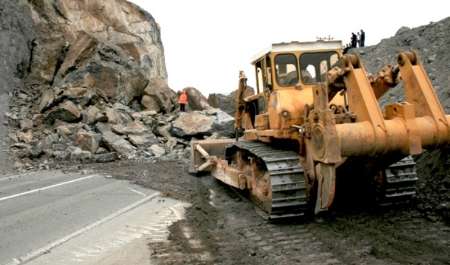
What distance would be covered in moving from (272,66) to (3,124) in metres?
18.8

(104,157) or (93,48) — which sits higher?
(93,48)

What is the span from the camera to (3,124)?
2400 centimetres

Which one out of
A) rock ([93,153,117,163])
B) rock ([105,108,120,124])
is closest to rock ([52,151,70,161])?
rock ([93,153,117,163])

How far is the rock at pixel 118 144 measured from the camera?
21.2m

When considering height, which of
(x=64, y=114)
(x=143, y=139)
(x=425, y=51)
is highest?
(x=425, y=51)

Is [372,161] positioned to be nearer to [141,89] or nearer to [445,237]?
[445,237]

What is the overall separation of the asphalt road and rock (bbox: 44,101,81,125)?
919cm

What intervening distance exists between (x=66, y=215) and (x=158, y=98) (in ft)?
68.2

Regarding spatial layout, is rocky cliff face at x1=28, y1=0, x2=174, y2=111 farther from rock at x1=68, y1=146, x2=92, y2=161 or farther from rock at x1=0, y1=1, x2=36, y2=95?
rock at x1=68, y1=146, x2=92, y2=161

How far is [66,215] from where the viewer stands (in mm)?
9203

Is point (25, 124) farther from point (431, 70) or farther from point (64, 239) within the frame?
point (64, 239)

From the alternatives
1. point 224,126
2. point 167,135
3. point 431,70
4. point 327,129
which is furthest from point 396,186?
point 167,135

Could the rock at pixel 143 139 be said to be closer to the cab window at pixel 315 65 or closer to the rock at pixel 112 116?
the rock at pixel 112 116

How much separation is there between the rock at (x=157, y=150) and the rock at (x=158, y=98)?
673 cm
